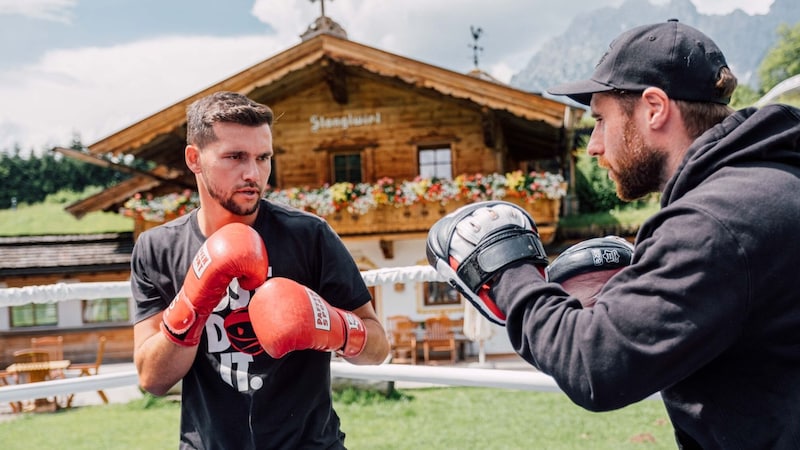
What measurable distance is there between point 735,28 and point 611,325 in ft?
297

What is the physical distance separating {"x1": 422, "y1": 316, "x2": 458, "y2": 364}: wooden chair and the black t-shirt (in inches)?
358

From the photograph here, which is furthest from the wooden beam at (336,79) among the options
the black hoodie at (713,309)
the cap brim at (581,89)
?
the black hoodie at (713,309)

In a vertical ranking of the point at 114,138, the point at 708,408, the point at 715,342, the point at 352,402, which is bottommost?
the point at 352,402

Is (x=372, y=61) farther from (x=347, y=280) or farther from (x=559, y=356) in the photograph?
(x=559, y=356)

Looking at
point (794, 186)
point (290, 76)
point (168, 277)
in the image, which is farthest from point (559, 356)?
point (290, 76)

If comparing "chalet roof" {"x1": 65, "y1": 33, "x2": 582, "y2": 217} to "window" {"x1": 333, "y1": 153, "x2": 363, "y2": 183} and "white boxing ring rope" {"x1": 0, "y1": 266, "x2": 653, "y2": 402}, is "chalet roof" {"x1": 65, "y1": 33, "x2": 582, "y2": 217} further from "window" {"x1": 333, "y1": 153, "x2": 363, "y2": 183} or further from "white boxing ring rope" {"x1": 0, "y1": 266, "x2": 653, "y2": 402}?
"white boxing ring rope" {"x1": 0, "y1": 266, "x2": 653, "y2": 402}

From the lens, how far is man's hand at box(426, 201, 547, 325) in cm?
120

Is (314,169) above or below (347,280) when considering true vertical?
above

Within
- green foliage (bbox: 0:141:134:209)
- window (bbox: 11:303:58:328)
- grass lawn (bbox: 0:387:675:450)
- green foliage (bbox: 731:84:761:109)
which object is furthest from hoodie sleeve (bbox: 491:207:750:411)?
green foliage (bbox: 0:141:134:209)

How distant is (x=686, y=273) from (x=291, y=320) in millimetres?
858

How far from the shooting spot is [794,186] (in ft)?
3.28

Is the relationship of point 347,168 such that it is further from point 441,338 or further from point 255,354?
point 255,354

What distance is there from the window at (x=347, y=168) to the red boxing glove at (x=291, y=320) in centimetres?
1101

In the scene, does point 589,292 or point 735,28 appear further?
point 735,28
